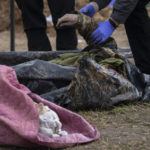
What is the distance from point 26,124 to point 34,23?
1.56 meters

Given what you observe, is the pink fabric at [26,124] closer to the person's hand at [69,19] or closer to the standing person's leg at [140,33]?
the person's hand at [69,19]

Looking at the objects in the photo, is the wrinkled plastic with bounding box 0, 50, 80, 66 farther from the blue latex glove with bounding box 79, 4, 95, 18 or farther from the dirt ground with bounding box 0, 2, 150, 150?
the dirt ground with bounding box 0, 2, 150, 150

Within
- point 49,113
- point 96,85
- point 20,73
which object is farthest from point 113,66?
point 49,113

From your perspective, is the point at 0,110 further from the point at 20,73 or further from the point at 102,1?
the point at 102,1

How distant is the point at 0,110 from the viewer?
1.48 metres

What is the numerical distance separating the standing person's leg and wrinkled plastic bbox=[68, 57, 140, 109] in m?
0.62

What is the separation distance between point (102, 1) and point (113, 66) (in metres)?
0.70

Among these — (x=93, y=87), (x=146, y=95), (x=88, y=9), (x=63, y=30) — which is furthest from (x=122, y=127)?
(x=63, y=30)

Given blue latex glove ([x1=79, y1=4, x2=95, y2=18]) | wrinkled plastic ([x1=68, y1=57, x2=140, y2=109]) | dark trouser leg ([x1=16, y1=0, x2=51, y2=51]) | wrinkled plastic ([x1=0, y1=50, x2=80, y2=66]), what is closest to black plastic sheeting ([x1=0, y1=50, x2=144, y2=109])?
wrinkled plastic ([x1=68, y1=57, x2=140, y2=109])

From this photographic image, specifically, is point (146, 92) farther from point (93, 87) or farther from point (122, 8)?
point (122, 8)

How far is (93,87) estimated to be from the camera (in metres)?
1.97

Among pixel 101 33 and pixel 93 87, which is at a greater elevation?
pixel 101 33

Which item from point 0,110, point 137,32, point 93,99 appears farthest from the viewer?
point 137,32

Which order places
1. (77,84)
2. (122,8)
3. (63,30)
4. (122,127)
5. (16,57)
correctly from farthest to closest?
(63,30) < (16,57) < (122,8) < (77,84) < (122,127)
